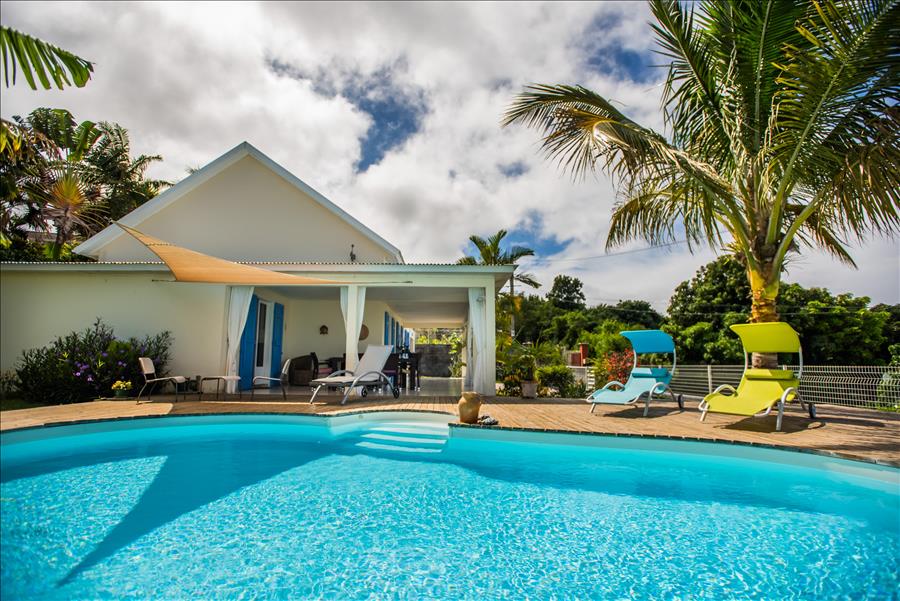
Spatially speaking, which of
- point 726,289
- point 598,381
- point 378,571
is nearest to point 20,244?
point 378,571

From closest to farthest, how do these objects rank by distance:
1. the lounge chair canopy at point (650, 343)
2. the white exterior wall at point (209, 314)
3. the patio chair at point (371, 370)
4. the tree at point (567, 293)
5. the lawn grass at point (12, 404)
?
1. the lawn grass at point (12, 404)
2. the white exterior wall at point (209, 314)
3. the lounge chair canopy at point (650, 343)
4. the patio chair at point (371, 370)
5. the tree at point (567, 293)

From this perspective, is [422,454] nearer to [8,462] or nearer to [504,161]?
[8,462]

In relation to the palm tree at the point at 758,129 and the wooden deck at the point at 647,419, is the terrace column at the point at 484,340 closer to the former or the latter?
the wooden deck at the point at 647,419

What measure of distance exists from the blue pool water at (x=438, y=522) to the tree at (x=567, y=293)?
45.1 m

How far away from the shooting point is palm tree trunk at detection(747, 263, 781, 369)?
255 inches

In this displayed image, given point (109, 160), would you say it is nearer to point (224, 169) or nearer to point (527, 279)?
point (224, 169)

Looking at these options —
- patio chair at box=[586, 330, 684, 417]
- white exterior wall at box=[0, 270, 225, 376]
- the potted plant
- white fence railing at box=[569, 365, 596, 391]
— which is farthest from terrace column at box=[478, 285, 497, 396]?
the potted plant

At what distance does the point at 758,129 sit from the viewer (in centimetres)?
605

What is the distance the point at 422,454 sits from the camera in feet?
19.0

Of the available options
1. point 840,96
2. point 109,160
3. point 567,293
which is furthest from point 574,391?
point 567,293

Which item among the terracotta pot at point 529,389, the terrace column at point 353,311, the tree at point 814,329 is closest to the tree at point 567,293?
the tree at point 814,329

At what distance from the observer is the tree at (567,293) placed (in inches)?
1970

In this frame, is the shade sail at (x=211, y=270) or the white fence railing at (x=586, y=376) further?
the white fence railing at (x=586, y=376)

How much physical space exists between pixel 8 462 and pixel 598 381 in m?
13.4
